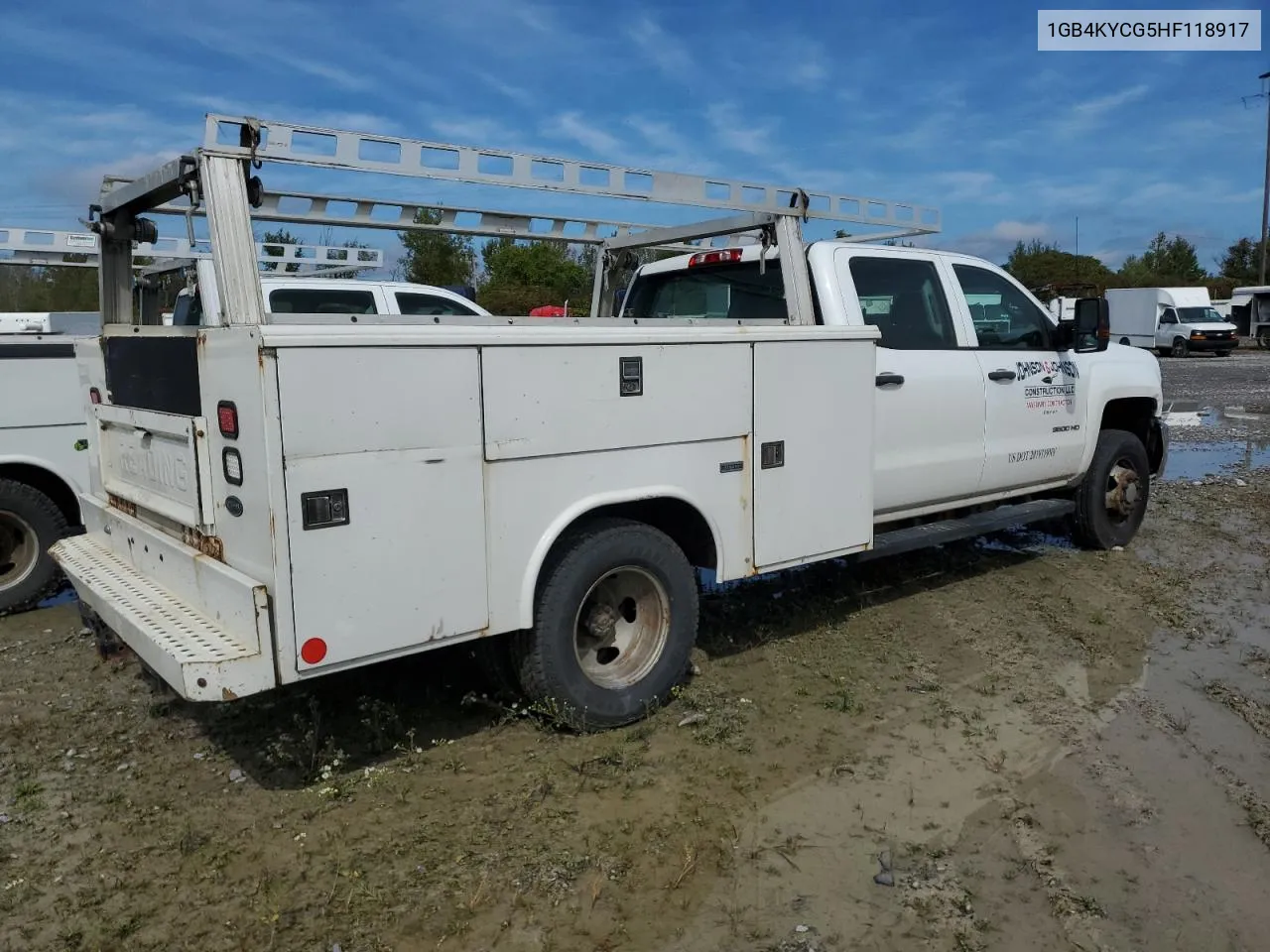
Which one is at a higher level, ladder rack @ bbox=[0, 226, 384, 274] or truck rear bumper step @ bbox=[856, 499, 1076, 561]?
ladder rack @ bbox=[0, 226, 384, 274]

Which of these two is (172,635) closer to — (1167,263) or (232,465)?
(232,465)

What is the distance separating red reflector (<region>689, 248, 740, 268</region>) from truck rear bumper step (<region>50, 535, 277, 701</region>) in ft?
11.0

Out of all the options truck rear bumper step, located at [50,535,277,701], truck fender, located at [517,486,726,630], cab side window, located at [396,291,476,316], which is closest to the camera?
truck rear bumper step, located at [50,535,277,701]

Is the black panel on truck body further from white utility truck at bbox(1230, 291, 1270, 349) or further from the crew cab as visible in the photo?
white utility truck at bbox(1230, 291, 1270, 349)

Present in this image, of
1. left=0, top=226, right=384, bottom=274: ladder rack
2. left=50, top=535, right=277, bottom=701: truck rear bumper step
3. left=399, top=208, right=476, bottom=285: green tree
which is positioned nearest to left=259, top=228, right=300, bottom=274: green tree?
left=0, top=226, right=384, bottom=274: ladder rack

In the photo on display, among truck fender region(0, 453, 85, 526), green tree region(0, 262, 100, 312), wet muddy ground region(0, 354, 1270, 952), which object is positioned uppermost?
green tree region(0, 262, 100, 312)

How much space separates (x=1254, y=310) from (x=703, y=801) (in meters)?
48.4

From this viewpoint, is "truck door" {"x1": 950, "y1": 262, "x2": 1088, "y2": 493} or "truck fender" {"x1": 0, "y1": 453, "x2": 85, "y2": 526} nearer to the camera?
"truck fender" {"x1": 0, "y1": 453, "x2": 85, "y2": 526}

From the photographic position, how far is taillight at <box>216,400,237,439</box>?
129 inches

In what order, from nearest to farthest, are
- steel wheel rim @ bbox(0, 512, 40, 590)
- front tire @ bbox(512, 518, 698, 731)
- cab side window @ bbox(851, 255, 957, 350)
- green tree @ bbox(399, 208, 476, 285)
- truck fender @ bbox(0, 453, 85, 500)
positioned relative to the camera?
front tire @ bbox(512, 518, 698, 731)
cab side window @ bbox(851, 255, 957, 350)
truck fender @ bbox(0, 453, 85, 500)
steel wheel rim @ bbox(0, 512, 40, 590)
green tree @ bbox(399, 208, 476, 285)

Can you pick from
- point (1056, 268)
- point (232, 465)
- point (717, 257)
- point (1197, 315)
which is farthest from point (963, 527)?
point (1056, 268)

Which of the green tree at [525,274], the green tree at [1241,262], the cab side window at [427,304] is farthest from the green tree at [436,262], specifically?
the green tree at [1241,262]

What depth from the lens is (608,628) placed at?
428 cm

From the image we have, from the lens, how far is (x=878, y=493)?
216 inches
